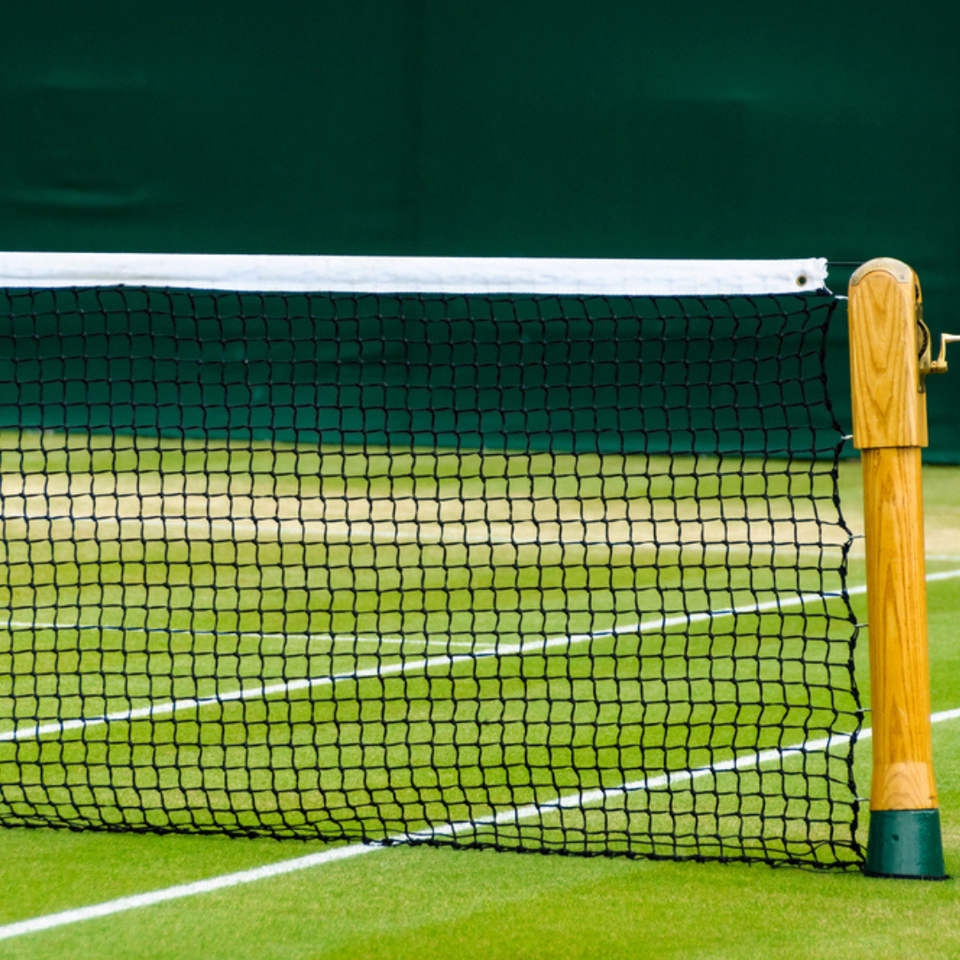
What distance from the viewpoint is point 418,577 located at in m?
8.30

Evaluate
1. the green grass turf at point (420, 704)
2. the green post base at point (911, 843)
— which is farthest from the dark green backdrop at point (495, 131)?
the green post base at point (911, 843)

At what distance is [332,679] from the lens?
14.6 ft

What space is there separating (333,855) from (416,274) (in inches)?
54.3

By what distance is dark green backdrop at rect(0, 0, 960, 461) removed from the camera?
13.8m

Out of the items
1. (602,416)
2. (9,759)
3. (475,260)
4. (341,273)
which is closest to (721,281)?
(475,260)

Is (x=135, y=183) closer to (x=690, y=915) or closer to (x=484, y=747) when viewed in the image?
(x=484, y=747)

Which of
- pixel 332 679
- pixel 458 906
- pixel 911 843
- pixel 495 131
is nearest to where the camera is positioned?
pixel 458 906

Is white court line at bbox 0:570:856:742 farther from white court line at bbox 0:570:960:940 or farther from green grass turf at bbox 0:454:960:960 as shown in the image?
green grass turf at bbox 0:454:960:960

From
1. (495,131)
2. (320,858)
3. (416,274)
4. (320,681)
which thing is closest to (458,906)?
(320,858)

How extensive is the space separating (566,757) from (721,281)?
→ 60.4 inches

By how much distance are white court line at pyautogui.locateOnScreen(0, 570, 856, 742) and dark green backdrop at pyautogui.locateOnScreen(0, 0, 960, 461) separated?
719 centimetres

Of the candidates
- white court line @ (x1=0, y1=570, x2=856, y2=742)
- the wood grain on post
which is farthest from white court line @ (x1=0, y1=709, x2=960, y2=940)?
the wood grain on post

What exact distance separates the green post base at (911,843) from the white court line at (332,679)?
0.56 m

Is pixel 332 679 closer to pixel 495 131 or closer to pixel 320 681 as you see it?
pixel 320 681
